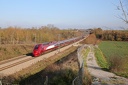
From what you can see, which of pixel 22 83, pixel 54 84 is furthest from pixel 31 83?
pixel 54 84

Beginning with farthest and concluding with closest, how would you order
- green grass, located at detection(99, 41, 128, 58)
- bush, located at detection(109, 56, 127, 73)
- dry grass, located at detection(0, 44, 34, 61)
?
green grass, located at detection(99, 41, 128, 58), dry grass, located at detection(0, 44, 34, 61), bush, located at detection(109, 56, 127, 73)

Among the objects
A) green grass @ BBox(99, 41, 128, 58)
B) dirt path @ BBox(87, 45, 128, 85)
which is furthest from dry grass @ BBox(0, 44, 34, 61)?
dirt path @ BBox(87, 45, 128, 85)

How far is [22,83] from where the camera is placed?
2200 cm

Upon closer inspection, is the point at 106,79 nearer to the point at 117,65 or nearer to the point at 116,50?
the point at 117,65

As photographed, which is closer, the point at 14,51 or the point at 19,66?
the point at 19,66

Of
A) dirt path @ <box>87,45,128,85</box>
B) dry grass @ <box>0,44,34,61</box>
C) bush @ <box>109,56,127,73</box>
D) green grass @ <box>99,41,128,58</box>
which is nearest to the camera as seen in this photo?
dirt path @ <box>87,45,128,85</box>

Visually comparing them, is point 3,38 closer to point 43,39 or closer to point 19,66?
point 43,39

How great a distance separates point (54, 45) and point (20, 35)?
1124 inches

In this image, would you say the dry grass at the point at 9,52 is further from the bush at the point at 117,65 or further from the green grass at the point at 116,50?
the bush at the point at 117,65

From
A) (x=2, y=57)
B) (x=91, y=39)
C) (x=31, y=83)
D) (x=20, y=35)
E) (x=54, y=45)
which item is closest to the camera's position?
(x=31, y=83)

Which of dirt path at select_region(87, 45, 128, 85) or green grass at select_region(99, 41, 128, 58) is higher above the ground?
dirt path at select_region(87, 45, 128, 85)

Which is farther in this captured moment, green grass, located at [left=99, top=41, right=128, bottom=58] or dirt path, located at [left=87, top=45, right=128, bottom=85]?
green grass, located at [left=99, top=41, right=128, bottom=58]

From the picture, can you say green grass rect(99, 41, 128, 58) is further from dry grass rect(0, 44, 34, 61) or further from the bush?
dry grass rect(0, 44, 34, 61)

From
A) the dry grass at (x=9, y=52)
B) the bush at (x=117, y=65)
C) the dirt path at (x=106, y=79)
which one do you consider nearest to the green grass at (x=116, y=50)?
the bush at (x=117, y=65)
